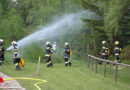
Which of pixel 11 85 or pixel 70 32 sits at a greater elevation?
pixel 70 32

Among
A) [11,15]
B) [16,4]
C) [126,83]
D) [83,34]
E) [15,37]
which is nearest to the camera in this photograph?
[126,83]

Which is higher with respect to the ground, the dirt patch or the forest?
the forest

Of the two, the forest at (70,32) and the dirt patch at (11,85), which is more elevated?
the forest at (70,32)

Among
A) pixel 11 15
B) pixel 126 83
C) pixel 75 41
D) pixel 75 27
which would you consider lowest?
pixel 126 83

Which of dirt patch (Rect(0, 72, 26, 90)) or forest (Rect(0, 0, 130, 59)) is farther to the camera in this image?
forest (Rect(0, 0, 130, 59))

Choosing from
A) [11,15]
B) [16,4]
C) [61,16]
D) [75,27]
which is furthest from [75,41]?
[16,4]

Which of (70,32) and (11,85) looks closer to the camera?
(11,85)

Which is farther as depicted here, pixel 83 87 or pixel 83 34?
pixel 83 34

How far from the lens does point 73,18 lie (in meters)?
24.7

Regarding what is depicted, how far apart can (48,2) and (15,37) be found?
578cm

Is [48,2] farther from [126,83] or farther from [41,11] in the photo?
[126,83]

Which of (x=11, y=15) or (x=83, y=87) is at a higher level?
(x=11, y=15)

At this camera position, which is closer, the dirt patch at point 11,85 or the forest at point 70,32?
the dirt patch at point 11,85

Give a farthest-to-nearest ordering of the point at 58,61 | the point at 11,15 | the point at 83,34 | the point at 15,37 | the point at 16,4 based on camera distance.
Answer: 1. the point at 16,4
2. the point at 11,15
3. the point at 15,37
4. the point at 83,34
5. the point at 58,61
